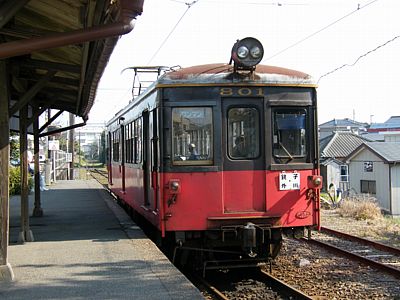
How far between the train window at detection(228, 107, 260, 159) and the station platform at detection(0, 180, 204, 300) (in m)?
1.88

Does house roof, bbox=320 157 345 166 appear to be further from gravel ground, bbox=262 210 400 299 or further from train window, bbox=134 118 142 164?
train window, bbox=134 118 142 164

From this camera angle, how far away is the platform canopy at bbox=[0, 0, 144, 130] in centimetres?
539

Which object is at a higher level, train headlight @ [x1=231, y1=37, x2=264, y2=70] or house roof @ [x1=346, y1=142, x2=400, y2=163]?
train headlight @ [x1=231, y1=37, x2=264, y2=70]

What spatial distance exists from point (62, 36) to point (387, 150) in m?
39.5

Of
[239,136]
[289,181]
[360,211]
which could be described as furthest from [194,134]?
[360,211]

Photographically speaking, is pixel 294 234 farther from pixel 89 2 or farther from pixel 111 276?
pixel 89 2

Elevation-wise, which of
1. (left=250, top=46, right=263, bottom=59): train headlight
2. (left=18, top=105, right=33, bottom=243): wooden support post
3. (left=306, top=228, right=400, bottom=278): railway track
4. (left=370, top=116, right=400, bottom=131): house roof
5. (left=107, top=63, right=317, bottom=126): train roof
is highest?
(left=370, top=116, right=400, bottom=131): house roof

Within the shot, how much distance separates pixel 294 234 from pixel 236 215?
1.06 metres

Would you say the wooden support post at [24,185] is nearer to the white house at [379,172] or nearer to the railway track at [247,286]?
the railway track at [247,286]

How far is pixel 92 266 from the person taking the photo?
730cm

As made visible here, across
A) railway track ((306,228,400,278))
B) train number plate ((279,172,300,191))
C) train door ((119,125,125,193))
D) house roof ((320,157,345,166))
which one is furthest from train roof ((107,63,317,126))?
house roof ((320,157,345,166))

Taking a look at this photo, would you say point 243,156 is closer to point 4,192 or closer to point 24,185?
point 4,192

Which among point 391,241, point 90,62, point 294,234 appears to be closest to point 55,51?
point 90,62

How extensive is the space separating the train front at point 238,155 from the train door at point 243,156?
0.01 meters
